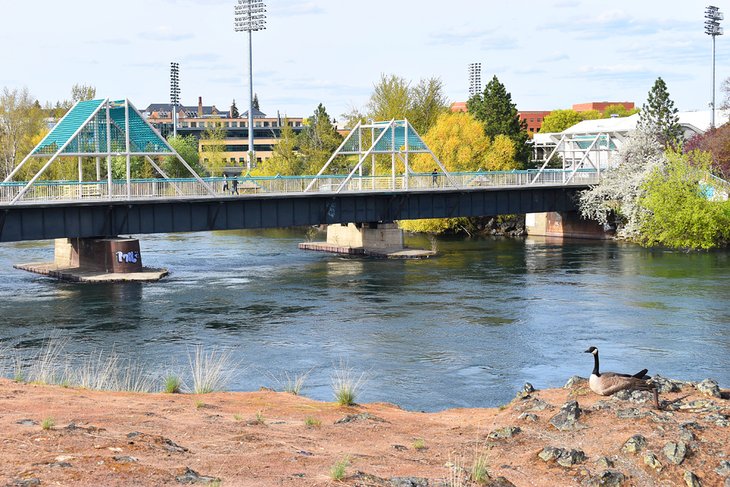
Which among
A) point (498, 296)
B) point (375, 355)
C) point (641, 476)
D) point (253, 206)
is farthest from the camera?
point (253, 206)

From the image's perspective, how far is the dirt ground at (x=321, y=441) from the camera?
51.7ft

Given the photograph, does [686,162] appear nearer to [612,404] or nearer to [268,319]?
[268,319]

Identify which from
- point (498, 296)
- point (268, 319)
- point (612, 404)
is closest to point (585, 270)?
point (498, 296)

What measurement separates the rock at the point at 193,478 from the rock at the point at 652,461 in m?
7.53

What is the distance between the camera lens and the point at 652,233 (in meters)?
83.0

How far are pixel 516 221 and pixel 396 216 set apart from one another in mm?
25176

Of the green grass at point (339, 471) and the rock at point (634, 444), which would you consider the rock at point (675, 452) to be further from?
the green grass at point (339, 471)

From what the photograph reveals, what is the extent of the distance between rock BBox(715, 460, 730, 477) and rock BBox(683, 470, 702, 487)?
1.88 ft

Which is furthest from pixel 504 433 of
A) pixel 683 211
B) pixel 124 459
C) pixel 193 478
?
pixel 683 211

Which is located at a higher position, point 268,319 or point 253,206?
point 253,206

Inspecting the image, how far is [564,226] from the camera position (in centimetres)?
9862

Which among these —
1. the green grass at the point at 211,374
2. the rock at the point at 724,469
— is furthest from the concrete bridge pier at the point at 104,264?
the rock at the point at 724,469

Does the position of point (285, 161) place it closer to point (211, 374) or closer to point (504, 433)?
point (211, 374)

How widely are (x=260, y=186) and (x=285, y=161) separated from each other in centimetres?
5710
